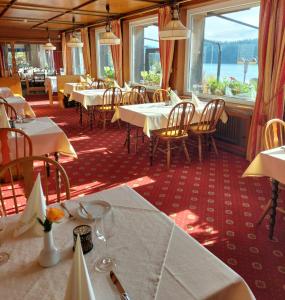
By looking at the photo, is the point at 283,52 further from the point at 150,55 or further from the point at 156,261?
the point at 150,55

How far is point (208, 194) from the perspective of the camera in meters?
3.16

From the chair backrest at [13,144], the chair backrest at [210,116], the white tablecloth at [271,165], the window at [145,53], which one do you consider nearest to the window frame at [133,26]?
the window at [145,53]

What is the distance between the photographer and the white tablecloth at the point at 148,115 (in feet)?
12.2

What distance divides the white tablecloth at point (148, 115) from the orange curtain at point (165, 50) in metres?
1.59

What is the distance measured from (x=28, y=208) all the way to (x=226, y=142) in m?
4.01

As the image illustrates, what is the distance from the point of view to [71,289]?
0.77 meters

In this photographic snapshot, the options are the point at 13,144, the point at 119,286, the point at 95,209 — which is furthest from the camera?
the point at 13,144

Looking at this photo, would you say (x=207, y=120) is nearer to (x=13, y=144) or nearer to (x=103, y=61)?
(x=13, y=144)

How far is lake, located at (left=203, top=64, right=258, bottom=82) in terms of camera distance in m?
4.43

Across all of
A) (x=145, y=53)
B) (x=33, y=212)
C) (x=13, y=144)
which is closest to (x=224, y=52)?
(x=145, y=53)

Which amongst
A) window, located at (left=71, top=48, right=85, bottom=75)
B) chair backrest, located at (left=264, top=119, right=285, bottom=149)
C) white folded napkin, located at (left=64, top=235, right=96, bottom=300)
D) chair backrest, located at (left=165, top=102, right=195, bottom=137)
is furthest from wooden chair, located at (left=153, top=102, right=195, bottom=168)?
window, located at (left=71, top=48, right=85, bottom=75)

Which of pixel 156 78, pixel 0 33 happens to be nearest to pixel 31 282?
pixel 156 78

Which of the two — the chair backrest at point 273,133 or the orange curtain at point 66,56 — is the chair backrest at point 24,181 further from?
the orange curtain at point 66,56

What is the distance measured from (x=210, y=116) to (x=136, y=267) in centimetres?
349
